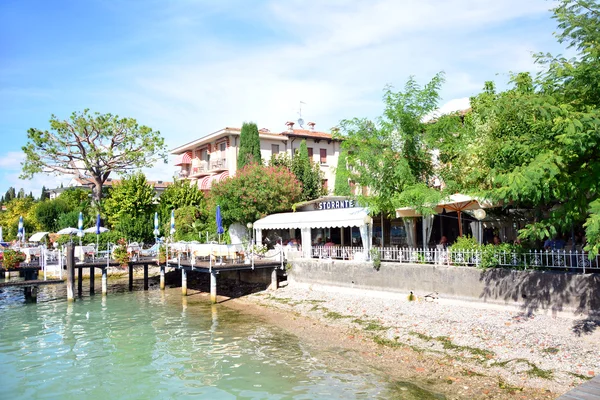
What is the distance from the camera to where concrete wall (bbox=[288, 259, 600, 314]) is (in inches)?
565

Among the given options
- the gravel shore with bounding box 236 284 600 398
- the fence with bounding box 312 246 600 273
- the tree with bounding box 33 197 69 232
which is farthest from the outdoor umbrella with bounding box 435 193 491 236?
the tree with bounding box 33 197 69 232

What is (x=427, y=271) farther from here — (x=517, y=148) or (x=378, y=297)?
(x=517, y=148)

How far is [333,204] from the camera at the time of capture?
28.8 m

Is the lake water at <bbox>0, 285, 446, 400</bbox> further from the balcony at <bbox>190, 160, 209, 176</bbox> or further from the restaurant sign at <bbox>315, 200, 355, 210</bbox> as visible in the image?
the balcony at <bbox>190, 160, 209, 176</bbox>

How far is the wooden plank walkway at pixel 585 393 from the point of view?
6945 millimetres

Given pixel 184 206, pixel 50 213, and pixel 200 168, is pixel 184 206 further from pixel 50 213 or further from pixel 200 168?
pixel 50 213

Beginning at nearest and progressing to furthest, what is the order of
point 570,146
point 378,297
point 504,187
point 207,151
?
point 570,146
point 504,187
point 378,297
point 207,151

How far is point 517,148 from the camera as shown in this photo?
13094 mm

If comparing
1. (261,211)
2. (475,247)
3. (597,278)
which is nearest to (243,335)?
(475,247)

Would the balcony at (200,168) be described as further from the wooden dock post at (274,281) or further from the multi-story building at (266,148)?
the wooden dock post at (274,281)

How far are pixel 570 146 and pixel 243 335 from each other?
12587mm

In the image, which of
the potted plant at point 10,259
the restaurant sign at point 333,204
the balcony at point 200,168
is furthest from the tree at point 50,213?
the restaurant sign at point 333,204

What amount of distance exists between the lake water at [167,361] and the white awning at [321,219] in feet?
21.7

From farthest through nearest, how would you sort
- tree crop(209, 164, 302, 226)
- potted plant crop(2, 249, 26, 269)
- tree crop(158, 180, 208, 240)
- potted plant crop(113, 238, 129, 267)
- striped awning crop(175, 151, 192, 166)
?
striped awning crop(175, 151, 192, 166)
tree crop(158, 180, 208, 240)
tree crop(209, 164, 302, 226)
potted plant crop(113, 238, 129, 267)
potted plant crop(2, 249, 26, 269)
